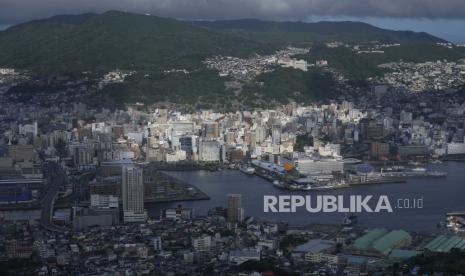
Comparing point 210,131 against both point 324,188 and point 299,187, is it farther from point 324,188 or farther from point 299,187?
point 324,188

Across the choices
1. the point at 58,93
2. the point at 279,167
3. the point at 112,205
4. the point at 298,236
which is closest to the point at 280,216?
the point at 298,236

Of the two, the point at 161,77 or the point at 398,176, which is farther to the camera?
the point at 161,77

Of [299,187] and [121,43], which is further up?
[121,43]

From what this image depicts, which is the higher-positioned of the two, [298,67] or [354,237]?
[298,67]

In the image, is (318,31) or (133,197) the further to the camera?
(318,31)

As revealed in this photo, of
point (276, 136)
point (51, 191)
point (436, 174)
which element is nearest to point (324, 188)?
point (436, 174)

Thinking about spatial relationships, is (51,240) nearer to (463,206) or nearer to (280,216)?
(280,216)

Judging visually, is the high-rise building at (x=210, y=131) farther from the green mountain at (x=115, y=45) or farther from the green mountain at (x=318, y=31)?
the green mountain at (x=318, y=31)
